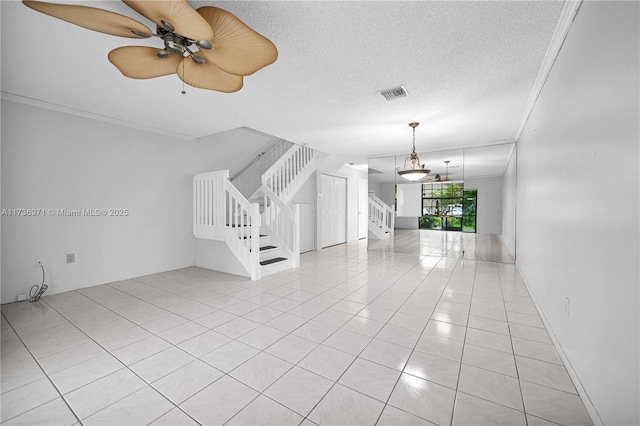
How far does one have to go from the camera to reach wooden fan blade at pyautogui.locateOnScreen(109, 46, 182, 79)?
184cm

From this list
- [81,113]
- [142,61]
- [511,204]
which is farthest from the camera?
[511,204]

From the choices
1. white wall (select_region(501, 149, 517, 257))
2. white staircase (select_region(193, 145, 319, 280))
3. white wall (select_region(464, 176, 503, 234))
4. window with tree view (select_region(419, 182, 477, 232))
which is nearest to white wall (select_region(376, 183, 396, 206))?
window with tree view (select_region(419, 182, 477, 232))

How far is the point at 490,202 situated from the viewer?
912 cm

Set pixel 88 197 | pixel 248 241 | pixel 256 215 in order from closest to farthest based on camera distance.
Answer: pixel 88 197 < pixel 256 215 < pixel 248 241

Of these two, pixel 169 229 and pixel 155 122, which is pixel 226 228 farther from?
→ pixel 155 122

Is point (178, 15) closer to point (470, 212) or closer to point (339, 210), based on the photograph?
point (339, 210)

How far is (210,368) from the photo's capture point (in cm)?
195

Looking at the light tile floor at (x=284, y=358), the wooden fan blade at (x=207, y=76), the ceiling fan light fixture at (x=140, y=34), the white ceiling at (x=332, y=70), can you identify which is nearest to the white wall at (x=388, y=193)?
the white ceiling at (x=332, y=70)

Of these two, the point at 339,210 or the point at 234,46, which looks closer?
the point at 234,46

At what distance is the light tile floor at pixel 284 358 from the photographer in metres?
1.54

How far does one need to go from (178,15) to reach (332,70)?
156 cm

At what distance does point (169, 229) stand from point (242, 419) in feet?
13.5

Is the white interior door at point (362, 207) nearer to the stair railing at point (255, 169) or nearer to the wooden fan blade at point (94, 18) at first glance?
the stair railing at point (255, 169)

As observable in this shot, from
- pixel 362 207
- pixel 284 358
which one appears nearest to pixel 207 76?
pixel 284 358
